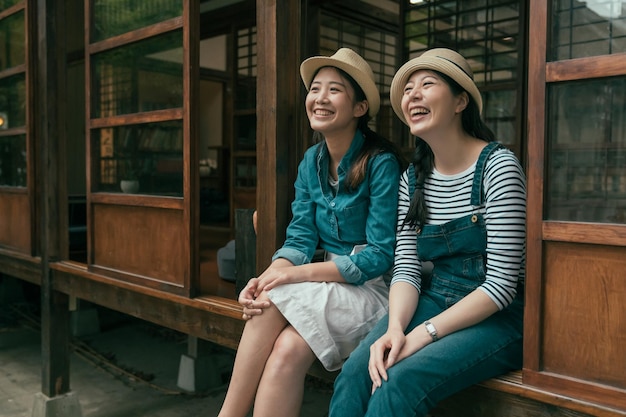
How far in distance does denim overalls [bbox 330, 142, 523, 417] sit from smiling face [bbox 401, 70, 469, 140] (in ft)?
0.53

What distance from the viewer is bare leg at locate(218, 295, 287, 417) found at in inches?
81.5

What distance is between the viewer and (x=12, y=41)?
4465 mm

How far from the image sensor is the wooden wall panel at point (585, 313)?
5.34ft

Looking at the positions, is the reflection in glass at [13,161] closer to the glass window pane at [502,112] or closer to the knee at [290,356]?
the knee at [290,356]

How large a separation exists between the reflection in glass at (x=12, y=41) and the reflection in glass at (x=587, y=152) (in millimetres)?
3844

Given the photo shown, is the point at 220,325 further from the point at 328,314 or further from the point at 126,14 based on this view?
the point at 126,14

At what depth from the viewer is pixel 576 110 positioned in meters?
1.71

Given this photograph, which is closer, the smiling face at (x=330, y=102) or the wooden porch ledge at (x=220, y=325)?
the wooden porch ledge at (x=220, y=325)

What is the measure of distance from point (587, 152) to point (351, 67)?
91cm

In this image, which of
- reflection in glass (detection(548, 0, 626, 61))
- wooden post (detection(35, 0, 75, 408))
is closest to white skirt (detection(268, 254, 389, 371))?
reflection in glass (detection(548, 0, 626, 61))

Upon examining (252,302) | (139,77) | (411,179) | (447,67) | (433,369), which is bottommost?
(433,369)

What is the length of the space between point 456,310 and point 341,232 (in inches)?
25.5

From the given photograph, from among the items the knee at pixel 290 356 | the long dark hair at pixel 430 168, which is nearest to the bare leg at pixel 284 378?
the knee at pixel 290 356

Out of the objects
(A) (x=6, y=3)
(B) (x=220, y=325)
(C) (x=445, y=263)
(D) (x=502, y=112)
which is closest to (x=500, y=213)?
(C) (x=445, y=263)
